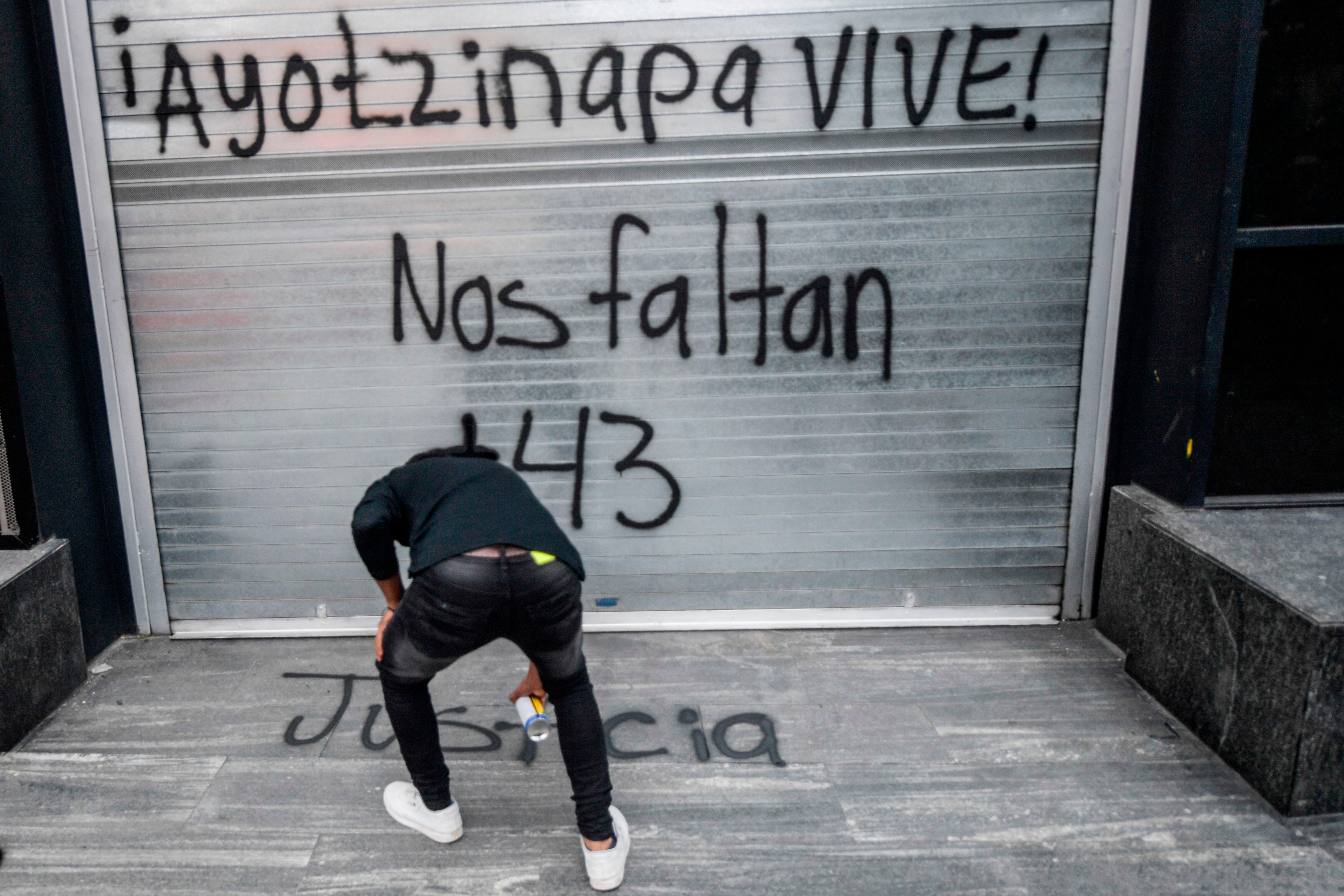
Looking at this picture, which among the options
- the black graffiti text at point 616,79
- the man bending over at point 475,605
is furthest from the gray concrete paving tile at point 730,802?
the black graffiti text at point 616,79

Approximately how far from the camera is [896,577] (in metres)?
3.85

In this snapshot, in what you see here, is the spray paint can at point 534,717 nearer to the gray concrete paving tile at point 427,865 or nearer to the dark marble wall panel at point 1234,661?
the gray concrete paving tile at point 427,865

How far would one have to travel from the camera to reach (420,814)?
8.39ft

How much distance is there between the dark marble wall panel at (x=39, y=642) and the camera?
3002 mm

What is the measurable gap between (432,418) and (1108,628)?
120 inches

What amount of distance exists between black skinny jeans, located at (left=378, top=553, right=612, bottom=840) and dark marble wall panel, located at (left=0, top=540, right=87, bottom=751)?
1.65 meters

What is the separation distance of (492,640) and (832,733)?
1.43 m

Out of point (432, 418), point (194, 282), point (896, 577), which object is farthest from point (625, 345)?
point (194, 282)

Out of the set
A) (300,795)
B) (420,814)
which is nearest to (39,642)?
(300,795)

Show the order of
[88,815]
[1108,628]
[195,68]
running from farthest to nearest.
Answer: [1108,628], [195,68], [88,815]

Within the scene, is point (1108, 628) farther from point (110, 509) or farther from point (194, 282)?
point (110, 509)

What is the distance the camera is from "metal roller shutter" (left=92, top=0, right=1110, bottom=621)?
11.2ft

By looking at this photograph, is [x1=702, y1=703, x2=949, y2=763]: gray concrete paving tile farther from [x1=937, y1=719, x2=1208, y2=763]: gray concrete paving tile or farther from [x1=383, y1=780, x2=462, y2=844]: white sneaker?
[x1=383, y1=780, x2=462, y2=844]: white sneaker

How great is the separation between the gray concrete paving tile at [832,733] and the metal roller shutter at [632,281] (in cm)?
73
